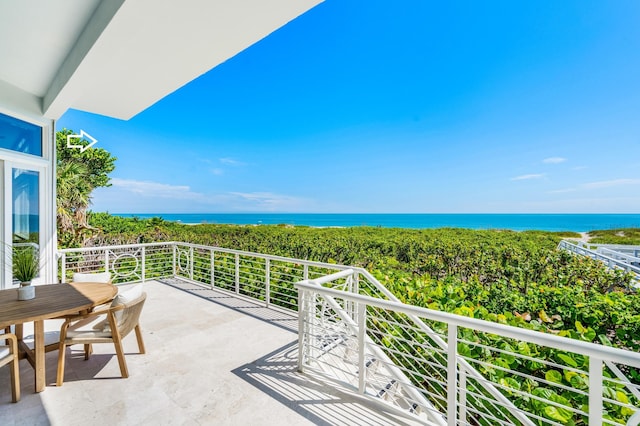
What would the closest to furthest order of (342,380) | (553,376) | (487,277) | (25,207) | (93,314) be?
(553,376) < (342,380) < (93,314) < (25,207) < (487,277)

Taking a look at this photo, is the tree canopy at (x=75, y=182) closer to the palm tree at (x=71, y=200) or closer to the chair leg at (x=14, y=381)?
the palm tree at (x=71, y=200)

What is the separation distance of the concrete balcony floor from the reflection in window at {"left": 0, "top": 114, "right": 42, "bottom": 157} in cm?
277

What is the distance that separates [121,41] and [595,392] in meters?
3.67

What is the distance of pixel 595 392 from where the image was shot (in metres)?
1.19

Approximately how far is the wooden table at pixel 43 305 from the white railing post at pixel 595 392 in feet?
11.0

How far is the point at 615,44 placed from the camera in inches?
275

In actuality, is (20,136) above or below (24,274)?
above

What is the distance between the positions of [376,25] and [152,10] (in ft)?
20.5

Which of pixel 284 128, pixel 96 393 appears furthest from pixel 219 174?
pixel 96 393

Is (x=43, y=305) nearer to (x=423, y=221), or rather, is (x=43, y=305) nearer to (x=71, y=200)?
(x=71, y=200)

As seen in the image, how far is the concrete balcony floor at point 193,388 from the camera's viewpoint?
1862 millimetres

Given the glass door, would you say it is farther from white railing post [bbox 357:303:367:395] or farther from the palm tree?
white railing post [bbox 357:303:367:395]

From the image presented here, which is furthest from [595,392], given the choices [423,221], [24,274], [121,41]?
[423,221]

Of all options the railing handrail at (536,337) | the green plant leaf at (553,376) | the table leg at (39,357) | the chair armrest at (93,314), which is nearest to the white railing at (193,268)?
the chair armrest at (93,314)
